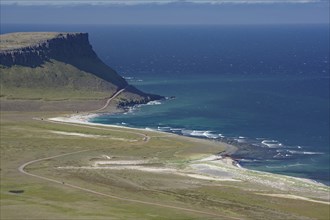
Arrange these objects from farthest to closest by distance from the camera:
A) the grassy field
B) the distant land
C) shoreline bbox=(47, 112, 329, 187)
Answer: shoreline bbox=(47, 112, 329, 187)
the distant land
the grassy field

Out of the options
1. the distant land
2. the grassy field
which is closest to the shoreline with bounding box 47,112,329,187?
the distant land

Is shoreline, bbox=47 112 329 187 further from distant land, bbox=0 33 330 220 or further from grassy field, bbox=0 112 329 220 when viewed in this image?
grassy field, bbox=0 112 329 220

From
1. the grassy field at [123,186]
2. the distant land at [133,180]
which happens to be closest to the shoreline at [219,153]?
the distant land at [133,180]

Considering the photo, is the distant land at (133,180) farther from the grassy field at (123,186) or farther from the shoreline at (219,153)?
the shoreline at (219,153)

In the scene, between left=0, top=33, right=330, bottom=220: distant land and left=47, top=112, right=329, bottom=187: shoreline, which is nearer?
left=0, top=33, right=330, bottom=220: distant land

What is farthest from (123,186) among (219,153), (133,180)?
(219,153)

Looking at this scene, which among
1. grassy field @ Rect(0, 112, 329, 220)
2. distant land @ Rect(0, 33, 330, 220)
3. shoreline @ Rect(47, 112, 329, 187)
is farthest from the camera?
shoreline @ Rect(47, 112, 329, 187)

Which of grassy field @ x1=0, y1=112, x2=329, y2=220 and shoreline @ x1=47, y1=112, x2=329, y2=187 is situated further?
shoreline @ x1=47, y1=112, x2=329, y2=187

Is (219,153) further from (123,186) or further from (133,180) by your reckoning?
(123,186)
